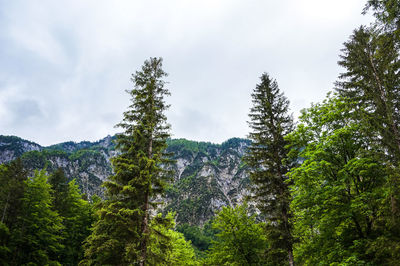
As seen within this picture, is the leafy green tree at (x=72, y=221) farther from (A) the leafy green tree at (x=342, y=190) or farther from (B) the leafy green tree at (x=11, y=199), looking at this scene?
(A) the leafy green tree at (x=342, y=190)

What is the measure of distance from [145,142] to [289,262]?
9.85 metres

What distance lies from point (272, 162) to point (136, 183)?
7.83 metres

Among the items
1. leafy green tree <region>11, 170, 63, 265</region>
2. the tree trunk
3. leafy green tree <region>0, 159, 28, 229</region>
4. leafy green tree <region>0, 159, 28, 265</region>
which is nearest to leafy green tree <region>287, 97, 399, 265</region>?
the tree trunk

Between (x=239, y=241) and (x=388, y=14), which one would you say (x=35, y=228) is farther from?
(x=388, y=14)

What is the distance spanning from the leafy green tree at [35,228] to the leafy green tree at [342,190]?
1895 centimetres

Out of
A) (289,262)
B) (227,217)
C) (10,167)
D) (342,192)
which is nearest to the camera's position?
(342,192)

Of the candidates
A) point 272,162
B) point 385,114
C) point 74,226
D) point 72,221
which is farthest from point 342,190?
point 72,221

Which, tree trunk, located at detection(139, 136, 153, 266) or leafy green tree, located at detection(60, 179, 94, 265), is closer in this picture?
tree trunk, located at detection(139, 136, 153, 266)

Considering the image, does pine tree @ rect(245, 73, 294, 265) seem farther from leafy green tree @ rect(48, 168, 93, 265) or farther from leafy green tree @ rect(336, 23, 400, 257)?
leafy green tree @ rect(48, 168, 93, 265)

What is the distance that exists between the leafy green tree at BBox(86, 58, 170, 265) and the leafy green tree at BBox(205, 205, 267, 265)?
18.2 feet

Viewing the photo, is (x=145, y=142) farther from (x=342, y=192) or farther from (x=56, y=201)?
(x=56, y=201)

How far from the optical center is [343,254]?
7.98 meters

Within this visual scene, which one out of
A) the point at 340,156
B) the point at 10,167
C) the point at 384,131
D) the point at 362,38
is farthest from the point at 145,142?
the point at 10,167

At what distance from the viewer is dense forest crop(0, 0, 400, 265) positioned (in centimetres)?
751
